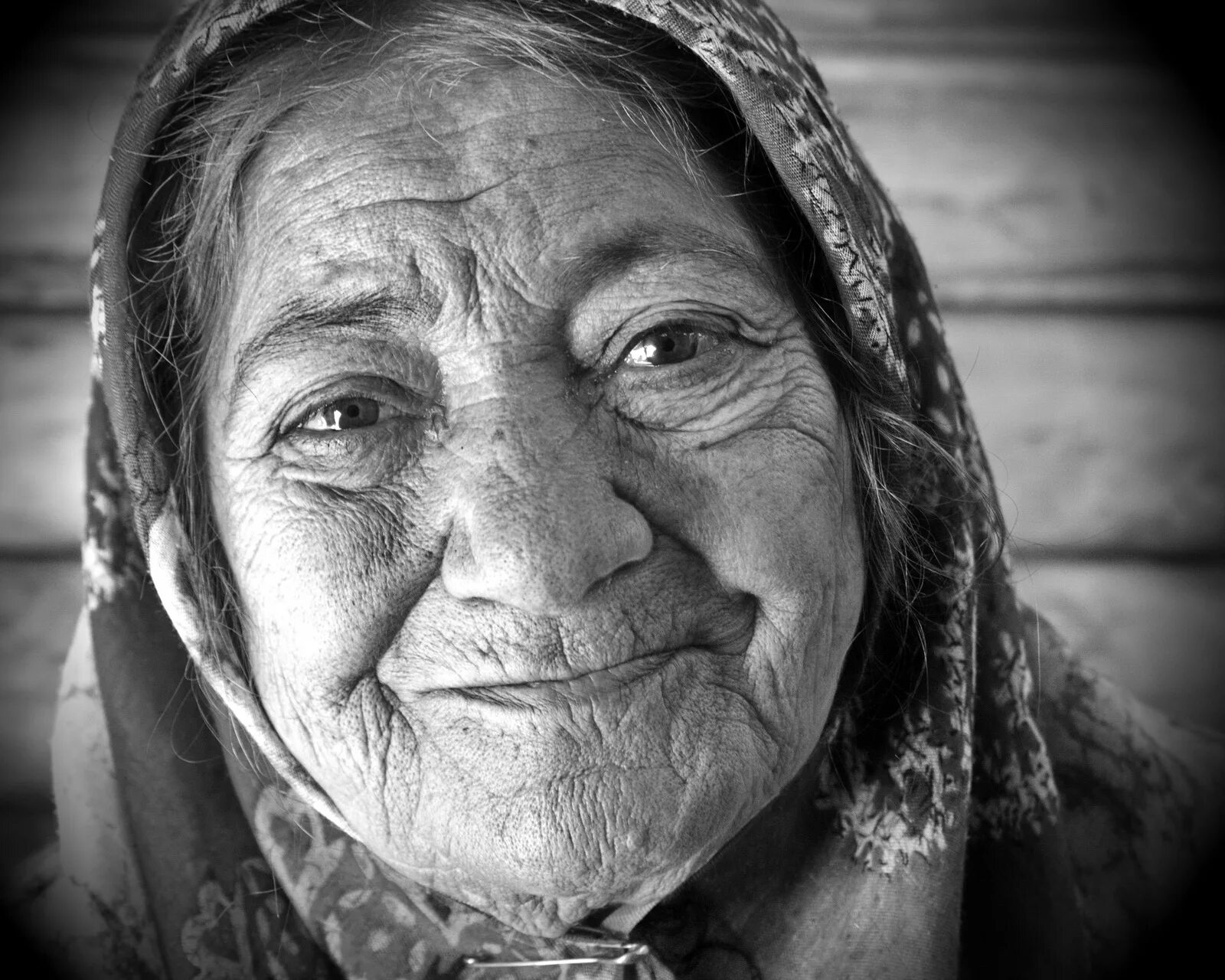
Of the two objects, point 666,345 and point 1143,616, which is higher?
point 666,345

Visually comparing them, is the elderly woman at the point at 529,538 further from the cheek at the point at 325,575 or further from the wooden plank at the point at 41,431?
the wooden plank at the point at 41,431

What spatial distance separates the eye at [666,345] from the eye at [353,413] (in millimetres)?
298

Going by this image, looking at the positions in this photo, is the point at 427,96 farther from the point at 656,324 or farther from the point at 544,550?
the point at 544,550

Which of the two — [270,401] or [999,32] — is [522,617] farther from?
[999,32]

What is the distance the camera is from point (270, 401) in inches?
47.6

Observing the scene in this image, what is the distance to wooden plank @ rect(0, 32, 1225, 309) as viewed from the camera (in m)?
3.11

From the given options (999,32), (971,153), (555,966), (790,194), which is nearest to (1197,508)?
(971,153)

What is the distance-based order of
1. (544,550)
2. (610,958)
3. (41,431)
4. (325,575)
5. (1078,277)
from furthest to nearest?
(1078,277), (41,431), (610,958), (325,575), (544,550)

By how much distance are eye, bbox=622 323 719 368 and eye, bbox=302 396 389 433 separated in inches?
11.7

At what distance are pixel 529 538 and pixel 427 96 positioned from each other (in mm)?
570

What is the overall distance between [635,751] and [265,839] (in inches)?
27.9

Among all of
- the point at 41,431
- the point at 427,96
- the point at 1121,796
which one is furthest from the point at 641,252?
the point at 41,431

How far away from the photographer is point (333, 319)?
3.82ft

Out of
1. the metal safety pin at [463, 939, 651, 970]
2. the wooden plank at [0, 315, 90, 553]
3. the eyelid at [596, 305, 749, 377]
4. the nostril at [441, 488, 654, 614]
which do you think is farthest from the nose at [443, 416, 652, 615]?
the wooden plank at [0, 315, 90, 553]
